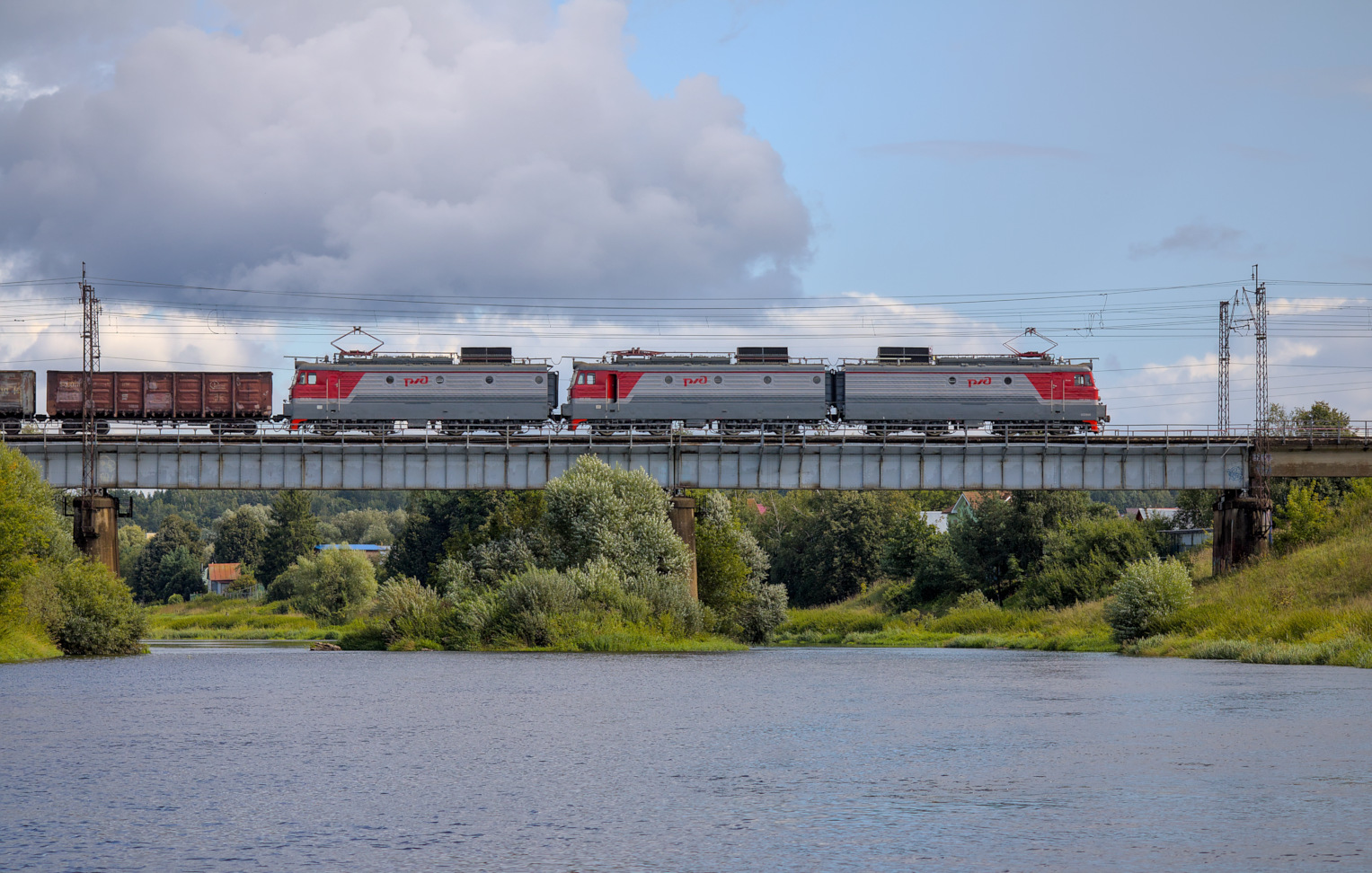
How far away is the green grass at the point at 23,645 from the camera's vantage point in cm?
4094

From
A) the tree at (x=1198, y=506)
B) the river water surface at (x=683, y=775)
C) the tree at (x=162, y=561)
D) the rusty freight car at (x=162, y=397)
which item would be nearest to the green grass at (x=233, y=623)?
the rusty freight car at (x=162, y=397)

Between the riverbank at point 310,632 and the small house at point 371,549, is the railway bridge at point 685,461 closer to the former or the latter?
the riverbank at point 310,632

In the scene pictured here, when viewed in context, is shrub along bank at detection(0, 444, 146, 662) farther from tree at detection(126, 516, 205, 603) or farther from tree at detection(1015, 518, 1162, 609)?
tree at detection(126, 516, 205, 603)

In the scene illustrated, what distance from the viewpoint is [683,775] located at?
19.2 metres

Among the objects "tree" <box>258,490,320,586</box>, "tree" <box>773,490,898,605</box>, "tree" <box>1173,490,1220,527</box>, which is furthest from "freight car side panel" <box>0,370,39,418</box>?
"tree" <box>1173,490,1220,527</box>

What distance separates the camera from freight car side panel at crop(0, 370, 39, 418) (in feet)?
210

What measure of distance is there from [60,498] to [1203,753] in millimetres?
54513

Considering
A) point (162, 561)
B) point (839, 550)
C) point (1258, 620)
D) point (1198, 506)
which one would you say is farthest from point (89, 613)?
point (162, 561)

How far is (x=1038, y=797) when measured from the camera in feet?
56.0

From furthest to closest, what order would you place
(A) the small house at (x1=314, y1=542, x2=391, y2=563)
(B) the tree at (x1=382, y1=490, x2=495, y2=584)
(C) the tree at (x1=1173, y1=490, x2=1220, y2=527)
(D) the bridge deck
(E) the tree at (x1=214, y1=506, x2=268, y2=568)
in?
(E) the tree at (x1=214, y1=506, x2=268, y2=568) < (A) the small house at (x1=314, y1=542, x2=391, y2=563) < (B) the tree at (x1=382, y1=490, x2=495, y2=584) < (C) the tree at (x1=1173, y1=490, x2=1220, y2=527) < (D) the bridge deck

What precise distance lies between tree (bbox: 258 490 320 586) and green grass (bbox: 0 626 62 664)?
101m

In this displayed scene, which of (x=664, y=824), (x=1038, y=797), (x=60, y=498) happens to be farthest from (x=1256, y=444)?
(x=60, y=498)

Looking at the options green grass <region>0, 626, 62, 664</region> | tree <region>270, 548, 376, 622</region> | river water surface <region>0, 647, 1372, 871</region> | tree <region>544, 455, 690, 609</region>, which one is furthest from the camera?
tree <region>270, 548, 376, 622</region>

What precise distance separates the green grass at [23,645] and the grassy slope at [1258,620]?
131 feet
